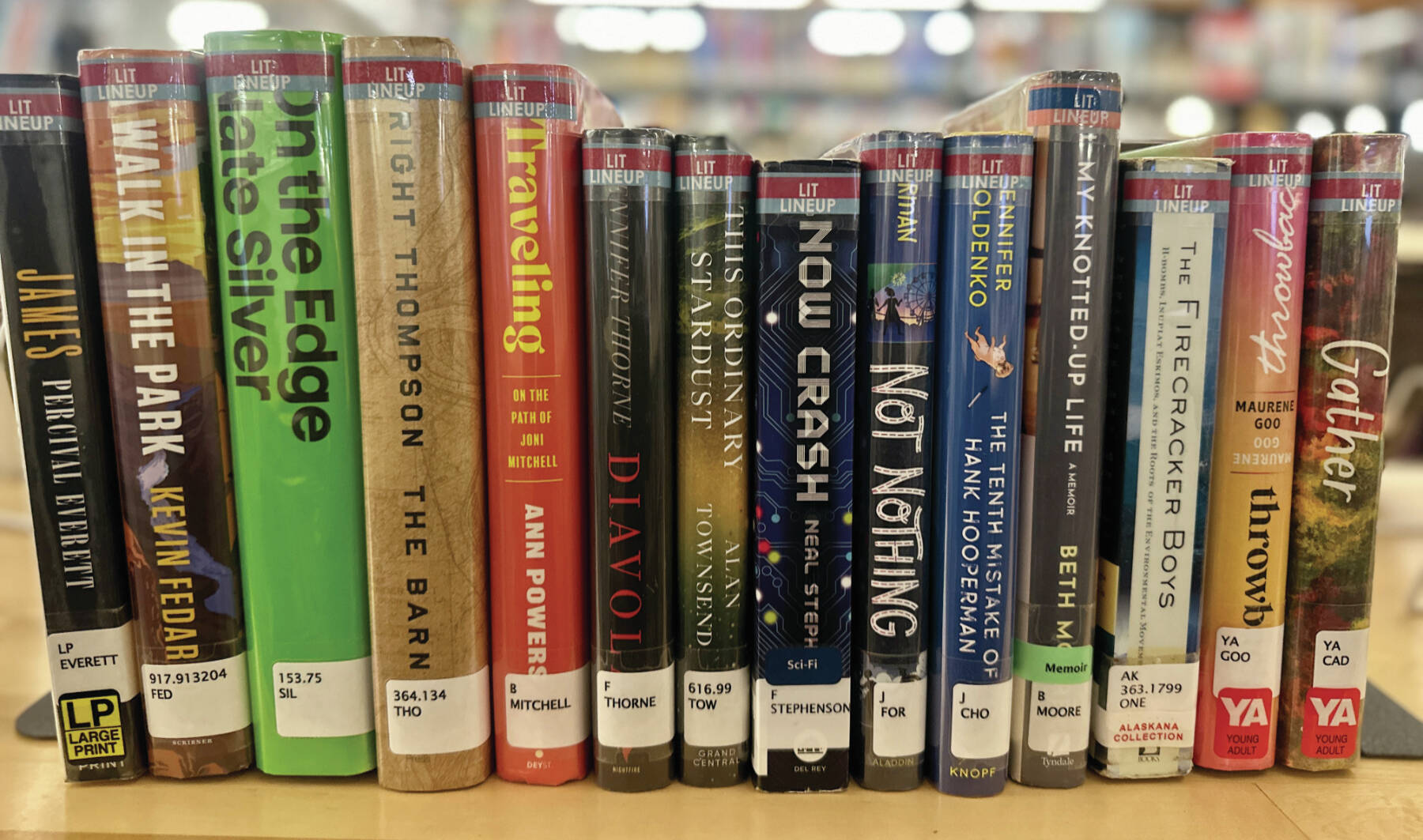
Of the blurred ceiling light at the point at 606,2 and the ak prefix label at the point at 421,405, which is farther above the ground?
the blurred ceiling light at the point at 606,2

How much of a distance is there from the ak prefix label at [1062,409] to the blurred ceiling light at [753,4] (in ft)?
9.61

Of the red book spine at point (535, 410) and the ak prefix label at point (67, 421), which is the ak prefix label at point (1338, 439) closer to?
the red book spine at point (535, 410)

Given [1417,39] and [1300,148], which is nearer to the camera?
[1300,148]

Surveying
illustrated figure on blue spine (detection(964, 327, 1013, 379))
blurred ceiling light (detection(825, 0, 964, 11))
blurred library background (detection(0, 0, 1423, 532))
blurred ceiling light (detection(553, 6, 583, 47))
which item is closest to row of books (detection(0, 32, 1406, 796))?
illustrated figure on blue spine (detection(964, 327, 1013, 379))

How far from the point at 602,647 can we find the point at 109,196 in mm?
387

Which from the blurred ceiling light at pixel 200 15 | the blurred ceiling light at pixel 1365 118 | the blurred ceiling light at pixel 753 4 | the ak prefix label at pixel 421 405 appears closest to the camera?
the ak prefix label at pixel 421 405

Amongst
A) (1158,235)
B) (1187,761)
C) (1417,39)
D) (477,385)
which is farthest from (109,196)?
(1417,39)

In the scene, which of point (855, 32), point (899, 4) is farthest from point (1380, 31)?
point (855, 32)

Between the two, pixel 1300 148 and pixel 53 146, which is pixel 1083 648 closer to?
pixel 1300 148

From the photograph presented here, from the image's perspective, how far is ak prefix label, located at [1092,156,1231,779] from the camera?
53 cm

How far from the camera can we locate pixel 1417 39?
3.36 meters

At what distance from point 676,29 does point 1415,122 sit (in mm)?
2824

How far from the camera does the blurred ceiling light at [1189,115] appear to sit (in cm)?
343


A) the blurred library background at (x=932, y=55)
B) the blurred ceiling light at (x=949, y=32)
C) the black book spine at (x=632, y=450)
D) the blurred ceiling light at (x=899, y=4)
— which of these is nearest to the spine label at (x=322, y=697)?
the black book spine at (x=632, y=450)
